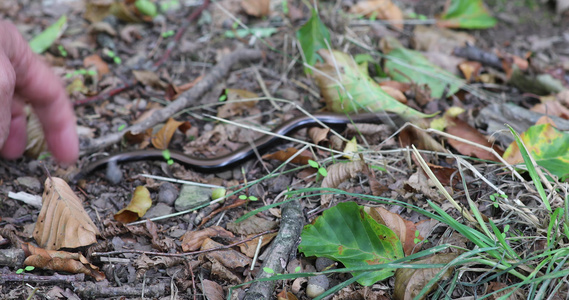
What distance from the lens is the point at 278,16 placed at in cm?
369

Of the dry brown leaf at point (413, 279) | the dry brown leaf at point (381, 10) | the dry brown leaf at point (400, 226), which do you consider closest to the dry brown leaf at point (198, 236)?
the dry brown leaf at point (400, 226)

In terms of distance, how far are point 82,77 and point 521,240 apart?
9.69ft

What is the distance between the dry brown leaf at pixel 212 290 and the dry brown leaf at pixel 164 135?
1108 millimetres

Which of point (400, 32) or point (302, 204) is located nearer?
point (302, 204)

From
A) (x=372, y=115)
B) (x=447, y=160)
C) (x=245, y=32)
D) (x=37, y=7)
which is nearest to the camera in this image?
(x=447, y=160)

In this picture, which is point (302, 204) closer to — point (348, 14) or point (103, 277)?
point (103, 277)

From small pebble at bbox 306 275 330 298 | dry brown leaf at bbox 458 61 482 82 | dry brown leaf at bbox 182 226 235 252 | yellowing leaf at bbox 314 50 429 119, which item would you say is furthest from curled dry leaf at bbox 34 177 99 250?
dry brown leaf at bbox 458 61 482 82

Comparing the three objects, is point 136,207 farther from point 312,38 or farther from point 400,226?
point 312,38

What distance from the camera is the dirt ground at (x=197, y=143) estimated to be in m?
1.82

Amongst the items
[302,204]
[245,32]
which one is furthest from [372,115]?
[245,32]

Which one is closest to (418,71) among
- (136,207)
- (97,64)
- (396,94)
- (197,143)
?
(396,94)

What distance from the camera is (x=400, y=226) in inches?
71.3

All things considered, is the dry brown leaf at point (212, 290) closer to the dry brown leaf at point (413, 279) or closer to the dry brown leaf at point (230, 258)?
the dry brown leaf at point (230, 258)

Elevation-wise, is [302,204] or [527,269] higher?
[527,269]
